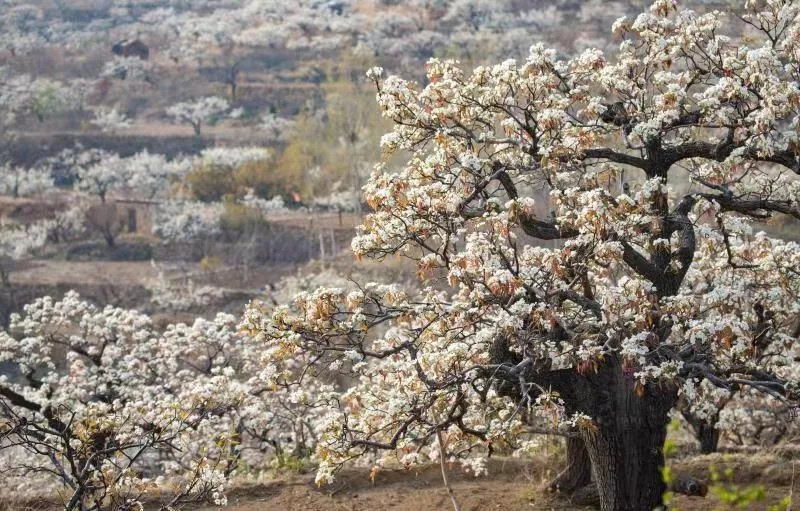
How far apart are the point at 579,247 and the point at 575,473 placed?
3.44 meters

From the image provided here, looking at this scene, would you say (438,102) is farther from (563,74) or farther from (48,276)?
(48,276)

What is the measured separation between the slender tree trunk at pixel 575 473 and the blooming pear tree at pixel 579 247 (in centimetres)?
134

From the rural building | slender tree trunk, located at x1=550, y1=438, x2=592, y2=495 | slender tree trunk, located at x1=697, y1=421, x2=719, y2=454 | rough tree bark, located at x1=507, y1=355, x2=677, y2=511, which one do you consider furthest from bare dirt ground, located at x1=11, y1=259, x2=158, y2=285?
the rural building

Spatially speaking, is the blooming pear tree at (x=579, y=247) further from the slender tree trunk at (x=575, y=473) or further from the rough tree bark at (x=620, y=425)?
the slender tree trunk at (x=575, y=473)

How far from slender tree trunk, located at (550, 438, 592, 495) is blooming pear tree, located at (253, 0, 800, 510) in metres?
1.34

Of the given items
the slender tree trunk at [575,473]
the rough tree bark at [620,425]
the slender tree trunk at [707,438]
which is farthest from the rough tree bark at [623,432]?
the slender tree trunk at [707,438]

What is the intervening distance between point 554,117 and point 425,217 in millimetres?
1388

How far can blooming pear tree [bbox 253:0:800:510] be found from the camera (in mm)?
7797

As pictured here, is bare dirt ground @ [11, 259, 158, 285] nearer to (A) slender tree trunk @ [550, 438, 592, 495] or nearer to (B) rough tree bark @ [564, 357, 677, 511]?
(A) slender tree trunk @ [550, 438, 592, 495]

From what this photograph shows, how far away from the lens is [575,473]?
10.5m

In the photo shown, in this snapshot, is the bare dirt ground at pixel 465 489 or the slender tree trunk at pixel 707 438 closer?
the bare dirt ground at pixel 465 489

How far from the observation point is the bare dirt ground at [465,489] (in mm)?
10445

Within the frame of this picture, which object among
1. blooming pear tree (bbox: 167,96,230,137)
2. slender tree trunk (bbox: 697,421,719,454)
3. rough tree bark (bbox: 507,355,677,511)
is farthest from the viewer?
blooming pear tree (bbox: 167,96,230,137)

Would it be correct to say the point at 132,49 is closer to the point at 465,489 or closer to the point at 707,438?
the point at 707,438
